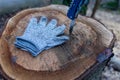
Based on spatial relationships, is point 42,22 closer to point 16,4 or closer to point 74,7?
point 74,7

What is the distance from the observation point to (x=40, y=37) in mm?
2027

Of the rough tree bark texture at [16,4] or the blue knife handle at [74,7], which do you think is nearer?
the blue knife handle at [74,7]

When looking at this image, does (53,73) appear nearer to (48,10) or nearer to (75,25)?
(75,25)

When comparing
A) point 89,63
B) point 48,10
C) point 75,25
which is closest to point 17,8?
point 48,10

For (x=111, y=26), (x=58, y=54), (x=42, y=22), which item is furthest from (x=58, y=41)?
(x=111, y=26)

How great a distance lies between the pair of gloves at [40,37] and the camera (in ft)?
6.44

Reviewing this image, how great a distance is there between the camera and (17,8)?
345cm

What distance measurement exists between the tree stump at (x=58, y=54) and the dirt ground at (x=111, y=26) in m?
0.64

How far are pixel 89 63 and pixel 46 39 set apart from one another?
310 millimetres

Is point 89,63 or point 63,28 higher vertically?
point 63,28

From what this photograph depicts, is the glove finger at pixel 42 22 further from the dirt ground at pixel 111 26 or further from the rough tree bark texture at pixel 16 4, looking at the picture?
the rough tree bark texture at pixel 16 4

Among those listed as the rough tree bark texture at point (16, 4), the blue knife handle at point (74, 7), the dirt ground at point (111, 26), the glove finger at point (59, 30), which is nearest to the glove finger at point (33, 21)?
the glove finger at point (59, 30)

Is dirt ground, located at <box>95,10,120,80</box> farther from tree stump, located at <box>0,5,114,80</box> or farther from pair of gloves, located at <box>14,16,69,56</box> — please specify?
pair of gloves, located at <box>14,16,69,56</box>

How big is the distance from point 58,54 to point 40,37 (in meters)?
0.18
